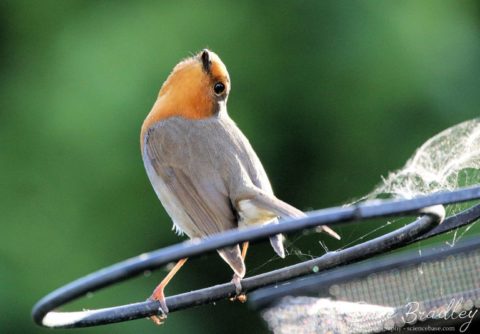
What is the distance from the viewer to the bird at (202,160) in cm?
383

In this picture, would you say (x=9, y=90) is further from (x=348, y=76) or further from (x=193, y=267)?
(x=348, y=76)

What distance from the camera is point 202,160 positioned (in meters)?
4.08

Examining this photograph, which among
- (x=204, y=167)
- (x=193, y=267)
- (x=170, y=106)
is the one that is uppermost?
(x=170, y=106)

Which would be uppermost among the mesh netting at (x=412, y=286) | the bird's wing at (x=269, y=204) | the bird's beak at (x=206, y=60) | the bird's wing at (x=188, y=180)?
the bird's beak at (x=206, y=60)

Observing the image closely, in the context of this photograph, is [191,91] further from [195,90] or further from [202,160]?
[202,160]

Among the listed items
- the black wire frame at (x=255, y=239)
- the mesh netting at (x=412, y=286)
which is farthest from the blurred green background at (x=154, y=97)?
the black wire frame at (x=255, y=239)

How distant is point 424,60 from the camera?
6.41 metres

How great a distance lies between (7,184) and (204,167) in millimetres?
2532

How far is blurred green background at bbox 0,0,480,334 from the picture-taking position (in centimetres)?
604

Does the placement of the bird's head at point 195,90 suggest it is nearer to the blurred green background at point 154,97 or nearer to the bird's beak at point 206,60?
the bird's beak at point 206,60

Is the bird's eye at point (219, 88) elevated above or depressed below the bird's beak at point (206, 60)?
below

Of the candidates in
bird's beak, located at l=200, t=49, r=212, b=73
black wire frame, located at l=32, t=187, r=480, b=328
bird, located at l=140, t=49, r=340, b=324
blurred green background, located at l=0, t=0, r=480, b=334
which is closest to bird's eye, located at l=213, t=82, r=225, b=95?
bird, located at l=140, t=49, r=340, b=324

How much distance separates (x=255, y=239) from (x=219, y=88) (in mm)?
2008

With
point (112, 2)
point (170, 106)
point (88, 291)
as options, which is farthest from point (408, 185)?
point (112, 2)
